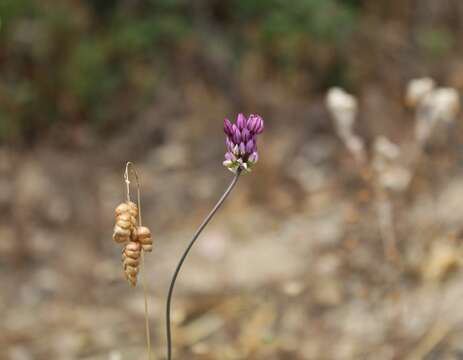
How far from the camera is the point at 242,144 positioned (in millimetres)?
1287

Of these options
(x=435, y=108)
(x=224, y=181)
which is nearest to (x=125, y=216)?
(x=435, y=108)

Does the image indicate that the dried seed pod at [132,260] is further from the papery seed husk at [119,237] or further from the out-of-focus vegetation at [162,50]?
the out-of-focus vegetation at [162,50]

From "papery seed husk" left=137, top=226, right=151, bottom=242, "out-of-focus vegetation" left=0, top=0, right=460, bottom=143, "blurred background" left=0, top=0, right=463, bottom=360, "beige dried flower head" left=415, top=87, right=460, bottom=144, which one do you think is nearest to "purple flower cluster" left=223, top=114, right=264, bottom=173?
"papery seed husk" left=137, top=226, right=151, bottom=242

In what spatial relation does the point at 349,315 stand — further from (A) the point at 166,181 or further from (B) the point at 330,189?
(A) the point at 166,181

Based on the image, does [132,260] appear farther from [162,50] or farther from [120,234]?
[162,50]

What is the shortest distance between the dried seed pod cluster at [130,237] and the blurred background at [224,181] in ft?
3.84

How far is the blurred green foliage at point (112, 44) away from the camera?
406 cm

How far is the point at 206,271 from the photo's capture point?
3.41 m

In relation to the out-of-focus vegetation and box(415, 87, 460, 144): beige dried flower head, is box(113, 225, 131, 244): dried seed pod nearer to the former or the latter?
box(415, 87, 460, 144): beige dried flower head

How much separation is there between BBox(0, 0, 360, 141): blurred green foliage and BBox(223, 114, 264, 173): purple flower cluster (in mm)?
2767

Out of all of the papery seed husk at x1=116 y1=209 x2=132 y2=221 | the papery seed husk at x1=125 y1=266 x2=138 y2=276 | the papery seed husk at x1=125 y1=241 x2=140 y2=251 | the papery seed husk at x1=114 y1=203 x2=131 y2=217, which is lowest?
the papery seed husk at x1=125 y1=266 x2=138 y2=276

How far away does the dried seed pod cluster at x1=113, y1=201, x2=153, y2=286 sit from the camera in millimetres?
1307

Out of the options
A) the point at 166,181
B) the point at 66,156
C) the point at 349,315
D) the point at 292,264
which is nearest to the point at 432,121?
the point at 349,315

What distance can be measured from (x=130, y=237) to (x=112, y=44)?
10.4ft
